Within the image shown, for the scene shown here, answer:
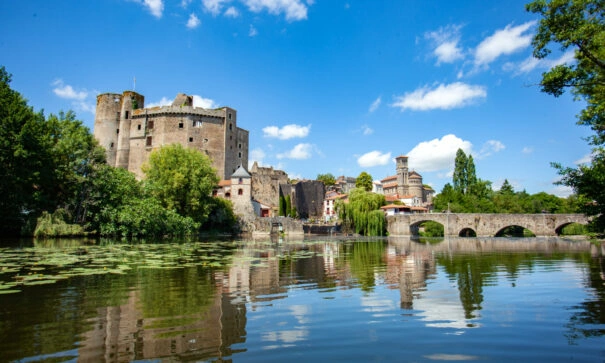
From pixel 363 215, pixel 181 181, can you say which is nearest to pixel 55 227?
pixel 181 181

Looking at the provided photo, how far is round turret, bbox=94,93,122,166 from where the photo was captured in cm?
5916

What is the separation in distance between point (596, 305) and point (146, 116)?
61847 mm

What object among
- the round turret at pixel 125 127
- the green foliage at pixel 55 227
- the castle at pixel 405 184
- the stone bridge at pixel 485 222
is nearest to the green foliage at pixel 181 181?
the green foliage at pixel 55 227

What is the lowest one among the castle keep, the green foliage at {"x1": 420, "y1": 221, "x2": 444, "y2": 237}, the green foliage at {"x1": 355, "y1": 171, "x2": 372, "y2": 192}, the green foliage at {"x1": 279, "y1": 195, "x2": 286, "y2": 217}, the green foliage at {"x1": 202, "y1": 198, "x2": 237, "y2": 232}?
the green foliage at {"x1": 420, "y1": 221, "x2": 444, "y2": 237}

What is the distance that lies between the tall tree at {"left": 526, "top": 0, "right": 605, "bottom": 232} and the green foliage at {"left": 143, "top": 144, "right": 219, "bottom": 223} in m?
31.3

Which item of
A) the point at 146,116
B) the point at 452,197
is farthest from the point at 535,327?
the point at 452,197

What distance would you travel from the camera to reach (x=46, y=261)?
38.5ft

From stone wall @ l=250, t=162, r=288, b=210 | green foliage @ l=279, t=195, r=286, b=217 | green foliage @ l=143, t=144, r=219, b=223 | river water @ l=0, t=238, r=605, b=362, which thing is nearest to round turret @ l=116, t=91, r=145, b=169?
stone wall @ l=250, t=162, r=288, b=210

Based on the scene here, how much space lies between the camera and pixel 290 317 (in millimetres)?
5570

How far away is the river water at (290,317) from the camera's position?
13.1 ft

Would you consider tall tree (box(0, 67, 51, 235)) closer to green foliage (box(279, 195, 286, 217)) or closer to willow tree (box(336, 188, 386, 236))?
willow tree (box(336, 188, 386, 236))

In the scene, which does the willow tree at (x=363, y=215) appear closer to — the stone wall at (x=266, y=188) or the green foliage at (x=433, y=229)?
the green foliage at (x=433, y=229)

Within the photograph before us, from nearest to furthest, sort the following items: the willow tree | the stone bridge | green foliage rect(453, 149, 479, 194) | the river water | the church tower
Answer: the river water
the stone bridge
the willow tree
green foliage rect(453, 149, 479, 194)
the church tower

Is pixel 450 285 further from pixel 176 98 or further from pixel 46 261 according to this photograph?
pixel 176 98
